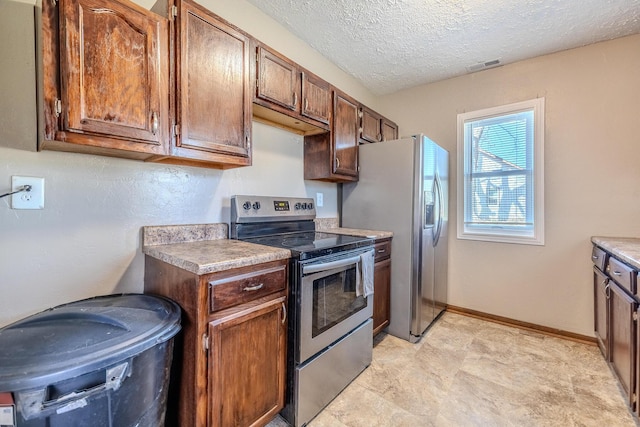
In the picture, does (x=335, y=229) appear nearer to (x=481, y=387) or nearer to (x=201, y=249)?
(x=201, y=249)

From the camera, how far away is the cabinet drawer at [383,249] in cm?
226

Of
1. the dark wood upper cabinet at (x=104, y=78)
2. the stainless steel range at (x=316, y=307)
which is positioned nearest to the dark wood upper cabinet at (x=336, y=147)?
the stainless steel range at (x=316, y=307)

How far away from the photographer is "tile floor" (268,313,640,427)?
1508mm

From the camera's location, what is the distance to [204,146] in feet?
4.68

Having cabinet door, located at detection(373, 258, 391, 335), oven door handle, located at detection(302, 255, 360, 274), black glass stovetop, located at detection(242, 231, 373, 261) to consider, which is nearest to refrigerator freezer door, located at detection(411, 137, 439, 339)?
cabinet door, located at detection(373, 258, 391, 335)

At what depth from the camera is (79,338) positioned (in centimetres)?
90

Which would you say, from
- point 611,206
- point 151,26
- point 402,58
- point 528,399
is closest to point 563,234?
point 611,206

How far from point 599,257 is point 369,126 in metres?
2.17

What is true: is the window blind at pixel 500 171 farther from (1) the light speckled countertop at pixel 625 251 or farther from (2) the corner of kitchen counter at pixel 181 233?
(2) the corner of kitchen counter at pixel 181 233

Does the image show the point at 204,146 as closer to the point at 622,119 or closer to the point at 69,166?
the point at 69,166

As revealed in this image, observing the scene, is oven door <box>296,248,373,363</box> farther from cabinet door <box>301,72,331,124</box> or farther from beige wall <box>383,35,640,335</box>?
beige wall <box>383,35,640,335</box>

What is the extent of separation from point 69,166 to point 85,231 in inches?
12.0

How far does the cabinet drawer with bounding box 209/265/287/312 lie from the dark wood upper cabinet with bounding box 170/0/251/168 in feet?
2.19

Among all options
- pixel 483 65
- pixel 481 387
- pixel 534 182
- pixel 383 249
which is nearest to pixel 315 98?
pixel 383 249
